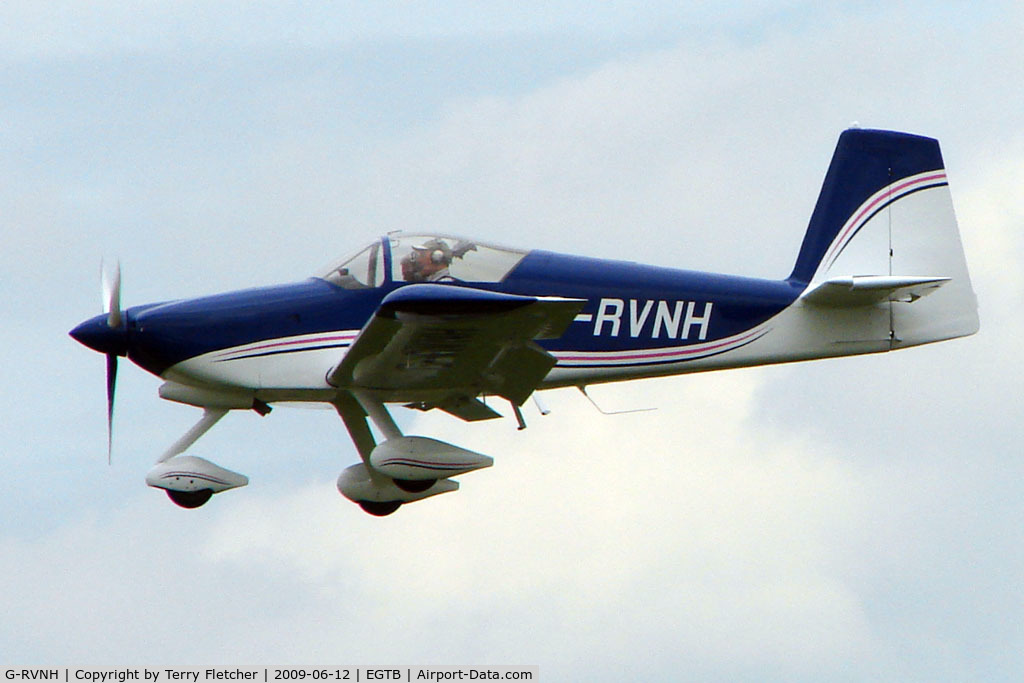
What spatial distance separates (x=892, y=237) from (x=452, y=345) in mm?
5054

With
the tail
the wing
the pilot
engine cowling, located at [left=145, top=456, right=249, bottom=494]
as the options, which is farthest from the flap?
the tail

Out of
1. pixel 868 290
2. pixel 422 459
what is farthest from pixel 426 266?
pixel 868 290

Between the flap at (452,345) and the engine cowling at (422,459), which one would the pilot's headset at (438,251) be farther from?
the engine cowling at (422,459)

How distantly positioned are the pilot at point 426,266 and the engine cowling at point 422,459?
1373 millimetres

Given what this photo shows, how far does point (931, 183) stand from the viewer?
17031mm

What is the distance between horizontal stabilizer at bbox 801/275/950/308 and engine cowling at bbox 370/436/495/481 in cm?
359

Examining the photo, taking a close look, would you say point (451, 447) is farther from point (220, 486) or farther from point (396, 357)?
point (220, 486)

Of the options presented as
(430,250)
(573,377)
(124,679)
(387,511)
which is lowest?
(124,679)

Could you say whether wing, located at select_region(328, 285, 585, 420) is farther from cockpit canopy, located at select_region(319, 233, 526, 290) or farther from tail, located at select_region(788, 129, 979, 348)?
tail, located at select_region(788, 129, 979, 348)

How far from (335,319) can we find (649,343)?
2880 mm

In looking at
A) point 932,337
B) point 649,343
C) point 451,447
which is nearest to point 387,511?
point 451,447

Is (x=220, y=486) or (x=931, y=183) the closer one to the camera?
(x=220, y=486)

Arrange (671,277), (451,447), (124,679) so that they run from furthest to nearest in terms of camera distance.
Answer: (671,277) < (451,447) < (124,679)

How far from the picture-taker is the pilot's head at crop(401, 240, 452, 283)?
1506 cm
